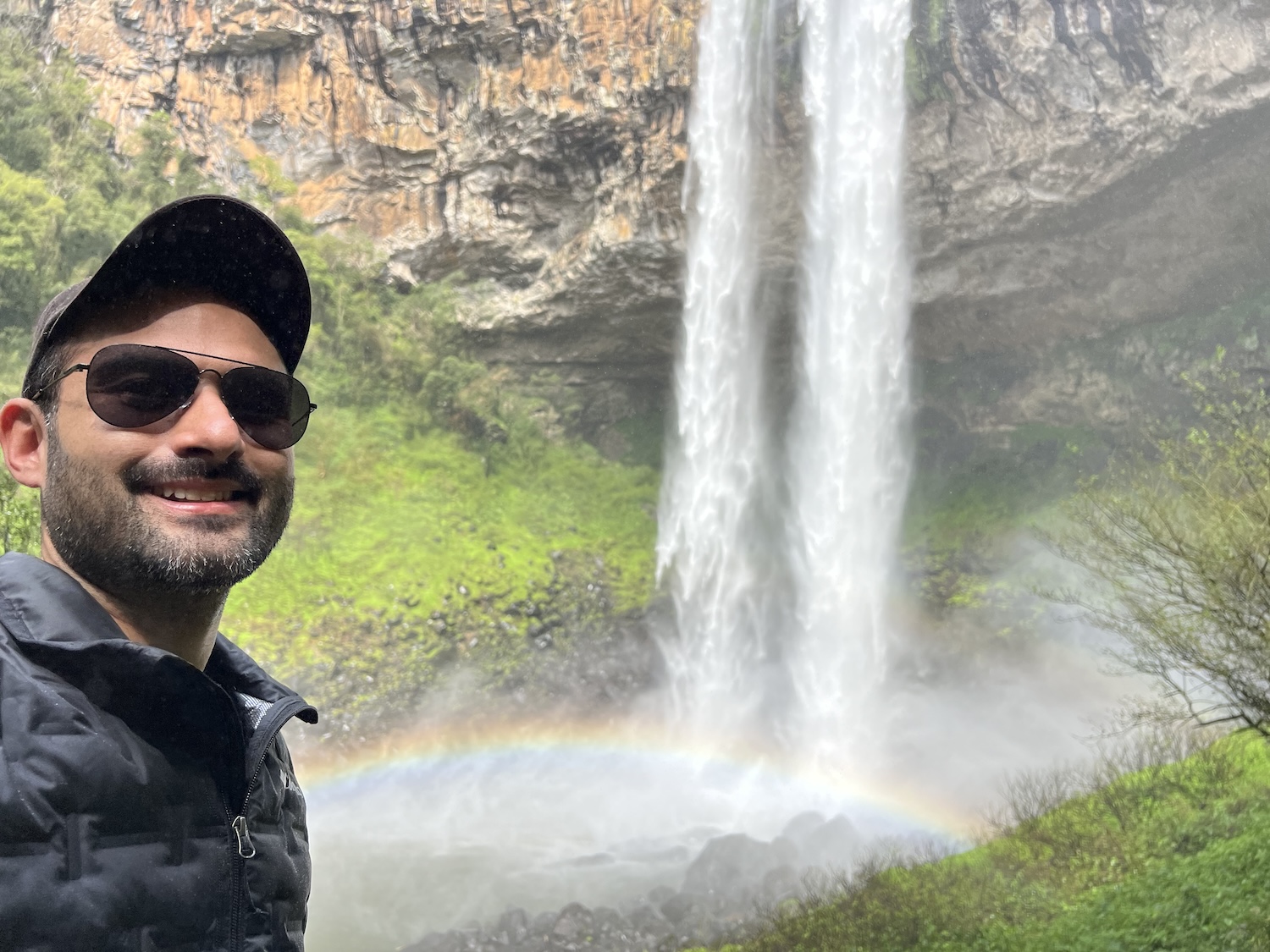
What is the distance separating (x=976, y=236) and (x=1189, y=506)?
55.4 feet

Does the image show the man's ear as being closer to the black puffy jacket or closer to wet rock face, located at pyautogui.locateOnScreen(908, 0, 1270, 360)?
the black puffy jacket

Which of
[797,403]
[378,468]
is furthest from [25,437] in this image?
[378,468]

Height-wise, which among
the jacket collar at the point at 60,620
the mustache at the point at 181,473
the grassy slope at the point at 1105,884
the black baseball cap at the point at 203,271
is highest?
the black baseball cap at the point at 203,271

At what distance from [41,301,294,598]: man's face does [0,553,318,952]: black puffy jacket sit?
0.07 m

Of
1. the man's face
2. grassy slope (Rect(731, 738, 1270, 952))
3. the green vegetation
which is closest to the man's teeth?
the man's face

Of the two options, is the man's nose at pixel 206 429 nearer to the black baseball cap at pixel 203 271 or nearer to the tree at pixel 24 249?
the black baseball cap at pixel 203 271

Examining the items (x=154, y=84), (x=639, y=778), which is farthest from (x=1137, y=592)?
(x=154, y=84)

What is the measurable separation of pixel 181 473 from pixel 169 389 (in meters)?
0.14

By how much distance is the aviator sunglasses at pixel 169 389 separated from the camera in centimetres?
123

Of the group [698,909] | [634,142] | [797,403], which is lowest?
[698,909]

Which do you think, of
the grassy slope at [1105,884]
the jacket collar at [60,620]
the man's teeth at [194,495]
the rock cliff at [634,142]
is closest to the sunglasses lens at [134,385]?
the man's teeth at [194,495]

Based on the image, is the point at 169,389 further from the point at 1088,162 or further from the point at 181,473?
the point at 1088,162

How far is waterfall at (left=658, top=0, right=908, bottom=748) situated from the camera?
2025 cm

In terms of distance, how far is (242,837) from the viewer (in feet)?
4.17
